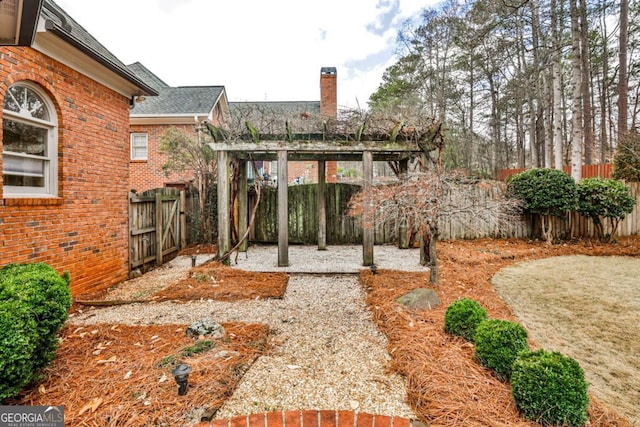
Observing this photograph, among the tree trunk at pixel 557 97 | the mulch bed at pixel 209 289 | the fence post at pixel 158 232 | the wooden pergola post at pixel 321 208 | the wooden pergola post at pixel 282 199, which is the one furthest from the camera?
the tree trunk at pixel 557 97

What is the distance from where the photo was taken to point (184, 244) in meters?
8.30

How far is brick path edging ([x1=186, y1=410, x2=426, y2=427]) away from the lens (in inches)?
73.3

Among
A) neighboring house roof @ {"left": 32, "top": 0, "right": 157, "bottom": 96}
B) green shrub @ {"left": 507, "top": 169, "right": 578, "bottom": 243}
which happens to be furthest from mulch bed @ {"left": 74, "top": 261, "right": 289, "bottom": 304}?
green shrub @ {"left": 507, "top": 169, "right": 578, "bottom": 243}

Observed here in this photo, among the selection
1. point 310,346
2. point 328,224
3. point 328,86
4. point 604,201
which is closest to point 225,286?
point 310,346

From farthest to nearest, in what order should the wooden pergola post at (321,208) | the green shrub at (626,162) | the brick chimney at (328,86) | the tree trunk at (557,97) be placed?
the brick chimney at (328,86)
the tree trunk at (557,97)
the wooden pergola post at (321,208)
the green shrub at (626,162)

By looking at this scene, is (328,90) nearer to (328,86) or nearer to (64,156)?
(328,86)

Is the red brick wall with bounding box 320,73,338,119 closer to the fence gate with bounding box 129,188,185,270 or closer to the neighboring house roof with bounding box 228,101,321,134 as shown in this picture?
the fence gate with bounding box 129,188,185,270

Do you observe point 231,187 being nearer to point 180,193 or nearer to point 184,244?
point 180,193

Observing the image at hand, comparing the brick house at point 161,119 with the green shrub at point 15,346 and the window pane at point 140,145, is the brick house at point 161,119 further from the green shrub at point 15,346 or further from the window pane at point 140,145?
the green shrub at point 15,346

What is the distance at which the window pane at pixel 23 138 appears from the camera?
11.7ft

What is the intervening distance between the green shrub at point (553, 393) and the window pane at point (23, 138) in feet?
18.5

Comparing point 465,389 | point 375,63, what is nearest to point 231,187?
point 465,389

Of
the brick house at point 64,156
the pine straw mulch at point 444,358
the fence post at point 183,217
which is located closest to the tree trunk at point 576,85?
the pine straw mulch at point 444,358

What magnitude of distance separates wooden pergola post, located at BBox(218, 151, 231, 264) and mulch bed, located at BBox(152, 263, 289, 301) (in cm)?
53
